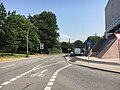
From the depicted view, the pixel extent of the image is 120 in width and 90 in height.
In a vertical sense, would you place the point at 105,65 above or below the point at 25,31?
below

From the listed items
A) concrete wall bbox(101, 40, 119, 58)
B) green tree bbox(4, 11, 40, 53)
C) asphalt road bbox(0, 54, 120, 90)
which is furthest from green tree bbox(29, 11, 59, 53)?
asphalt road bbox(0, 54, 120, 90)

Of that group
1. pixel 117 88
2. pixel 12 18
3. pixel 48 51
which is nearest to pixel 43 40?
pixel 48 51

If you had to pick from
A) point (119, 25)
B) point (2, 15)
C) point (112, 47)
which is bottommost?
point (112, 47)

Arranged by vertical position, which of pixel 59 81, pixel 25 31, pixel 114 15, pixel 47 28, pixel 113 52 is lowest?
pixel 59 81

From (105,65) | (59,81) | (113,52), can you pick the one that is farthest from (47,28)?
(59,81)

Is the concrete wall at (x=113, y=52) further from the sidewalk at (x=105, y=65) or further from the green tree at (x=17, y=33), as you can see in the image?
the green tree at (x=17, y=33)

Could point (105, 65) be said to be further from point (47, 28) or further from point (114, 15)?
point (47, 28)

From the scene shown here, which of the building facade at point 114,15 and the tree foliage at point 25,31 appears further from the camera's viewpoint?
the tree foliage at point 25,31

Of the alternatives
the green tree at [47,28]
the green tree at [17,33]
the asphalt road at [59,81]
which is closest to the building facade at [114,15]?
the green tree at [17,33]

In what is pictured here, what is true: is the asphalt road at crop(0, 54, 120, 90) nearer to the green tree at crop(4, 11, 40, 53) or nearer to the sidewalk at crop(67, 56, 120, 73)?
the sidewalk at crop(67, 56, 120, 73)

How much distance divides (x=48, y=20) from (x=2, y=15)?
164 feet

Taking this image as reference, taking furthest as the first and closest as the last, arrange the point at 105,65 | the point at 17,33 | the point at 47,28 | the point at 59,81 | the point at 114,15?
1. the point at 47,28
2. the point at 17,33
3. the point at 114,15
4. the point at 105,65
5. the point at 59,81

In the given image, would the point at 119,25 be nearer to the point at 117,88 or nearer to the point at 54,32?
the point at 117,88

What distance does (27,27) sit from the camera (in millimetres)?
101188
